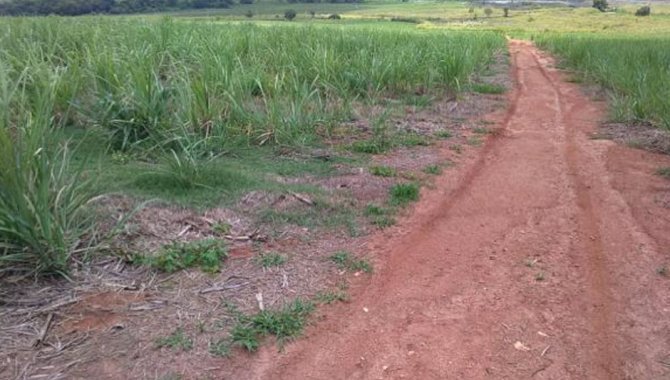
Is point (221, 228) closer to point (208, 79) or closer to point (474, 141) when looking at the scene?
point (208, 79)

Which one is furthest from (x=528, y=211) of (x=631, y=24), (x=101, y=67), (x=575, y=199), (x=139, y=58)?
(x=631, y=24)

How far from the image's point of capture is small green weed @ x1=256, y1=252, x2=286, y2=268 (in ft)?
11.2

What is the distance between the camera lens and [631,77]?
31.4ft

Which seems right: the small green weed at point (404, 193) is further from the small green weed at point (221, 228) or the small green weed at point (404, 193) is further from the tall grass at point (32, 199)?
the tall grass at point (32, 199)

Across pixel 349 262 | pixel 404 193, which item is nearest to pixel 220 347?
pixel 349 262

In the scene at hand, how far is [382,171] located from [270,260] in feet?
7.02

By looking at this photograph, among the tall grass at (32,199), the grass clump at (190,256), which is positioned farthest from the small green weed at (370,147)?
the tall grass at (32,199)

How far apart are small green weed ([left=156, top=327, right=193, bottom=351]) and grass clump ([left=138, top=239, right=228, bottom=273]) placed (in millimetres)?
632

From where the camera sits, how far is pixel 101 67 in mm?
5859

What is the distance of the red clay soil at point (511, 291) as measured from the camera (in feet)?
8.59

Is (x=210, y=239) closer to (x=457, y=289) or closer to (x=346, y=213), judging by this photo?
(x=346, y=213)

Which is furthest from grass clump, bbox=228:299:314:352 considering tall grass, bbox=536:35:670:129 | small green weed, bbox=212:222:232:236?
tall grass, bbox=536:35:670:129

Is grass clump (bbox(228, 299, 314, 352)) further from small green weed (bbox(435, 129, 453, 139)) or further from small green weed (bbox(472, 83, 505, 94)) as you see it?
small green weed (bbox(472, 83, 505, 94))

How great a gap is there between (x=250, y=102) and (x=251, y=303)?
11.7 ft
